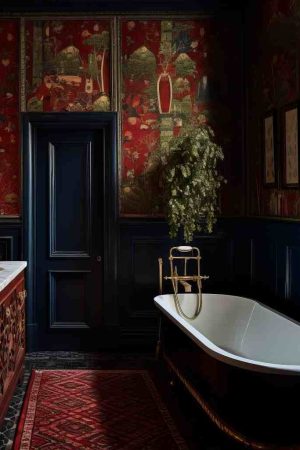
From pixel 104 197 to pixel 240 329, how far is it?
6.43ft

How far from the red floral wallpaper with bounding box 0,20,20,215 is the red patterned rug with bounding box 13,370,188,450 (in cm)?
185

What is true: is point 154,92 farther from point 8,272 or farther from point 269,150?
point 8,272

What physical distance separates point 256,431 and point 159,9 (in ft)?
14.1

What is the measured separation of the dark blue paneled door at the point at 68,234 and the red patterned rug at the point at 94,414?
2.84 ft

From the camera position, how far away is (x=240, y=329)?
4.41 m

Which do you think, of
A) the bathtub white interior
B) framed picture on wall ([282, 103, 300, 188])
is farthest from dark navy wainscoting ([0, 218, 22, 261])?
framed picture on wall ([282, 103, 300, 188])

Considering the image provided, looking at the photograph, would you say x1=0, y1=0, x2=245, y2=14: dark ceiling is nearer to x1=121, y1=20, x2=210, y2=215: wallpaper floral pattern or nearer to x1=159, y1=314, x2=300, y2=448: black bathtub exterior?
x1=121, y1=20, x2=210, y2=215: wallpaper floral pattern

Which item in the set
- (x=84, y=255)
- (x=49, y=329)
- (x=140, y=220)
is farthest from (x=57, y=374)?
(x=140, y=220)

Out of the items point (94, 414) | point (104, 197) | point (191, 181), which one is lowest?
point (94, 414)

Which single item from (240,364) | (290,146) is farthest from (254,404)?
(290,146)

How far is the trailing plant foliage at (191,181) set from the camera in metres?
5.04

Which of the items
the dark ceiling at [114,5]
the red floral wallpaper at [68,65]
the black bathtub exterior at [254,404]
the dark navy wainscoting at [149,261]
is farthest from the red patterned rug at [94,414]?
the dark ceiling at [114,5]

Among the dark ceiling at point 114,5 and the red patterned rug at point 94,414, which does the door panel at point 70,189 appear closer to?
the dark ceiling at point 114,5

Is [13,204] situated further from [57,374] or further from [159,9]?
[159,9]
